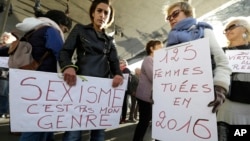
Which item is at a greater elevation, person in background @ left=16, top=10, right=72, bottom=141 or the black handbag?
person in background @ left=16, top=10, right=72, bottom=141

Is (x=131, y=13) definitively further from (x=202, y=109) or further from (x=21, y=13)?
(x=202, y=109)

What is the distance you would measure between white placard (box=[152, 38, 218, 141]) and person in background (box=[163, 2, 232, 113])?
0.07 meters

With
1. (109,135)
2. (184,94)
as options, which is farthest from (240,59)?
(109,135)

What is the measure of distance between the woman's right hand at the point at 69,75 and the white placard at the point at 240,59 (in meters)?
1.31

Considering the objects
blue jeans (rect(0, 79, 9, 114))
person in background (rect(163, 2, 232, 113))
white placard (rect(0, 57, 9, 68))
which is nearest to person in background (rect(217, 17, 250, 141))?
person in background (rect(163, 2, 232, 113))

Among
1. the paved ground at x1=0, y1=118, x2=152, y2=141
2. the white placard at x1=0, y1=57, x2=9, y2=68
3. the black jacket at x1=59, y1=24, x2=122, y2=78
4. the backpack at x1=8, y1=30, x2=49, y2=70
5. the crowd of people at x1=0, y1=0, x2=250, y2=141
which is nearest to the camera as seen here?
the crowd of people at x1=0, y1=0, x2=250, y2=141

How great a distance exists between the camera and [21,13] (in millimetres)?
9508

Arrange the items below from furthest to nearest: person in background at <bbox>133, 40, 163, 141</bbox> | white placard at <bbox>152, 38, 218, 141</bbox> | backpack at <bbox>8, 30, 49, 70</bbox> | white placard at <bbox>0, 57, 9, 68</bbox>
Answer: white placard at <bbox>0, 57, 9, 68</bbox>
person in background at <bbox>133, 40, 163, 141</bbox>
backpack at <bbox>8, 30, 49, 70</bbox>
white placard at <bbox>152, 38, 218, 141</bbox>

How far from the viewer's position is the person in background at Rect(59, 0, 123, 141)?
1.83 meters

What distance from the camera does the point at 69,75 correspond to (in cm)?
176

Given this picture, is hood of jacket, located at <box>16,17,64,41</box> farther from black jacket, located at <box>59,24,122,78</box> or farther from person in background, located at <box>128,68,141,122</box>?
person in background, located at <box>128,68,141,122</box>

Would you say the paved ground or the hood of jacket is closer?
the hood of jacket

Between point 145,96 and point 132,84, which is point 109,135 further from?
point 132,84

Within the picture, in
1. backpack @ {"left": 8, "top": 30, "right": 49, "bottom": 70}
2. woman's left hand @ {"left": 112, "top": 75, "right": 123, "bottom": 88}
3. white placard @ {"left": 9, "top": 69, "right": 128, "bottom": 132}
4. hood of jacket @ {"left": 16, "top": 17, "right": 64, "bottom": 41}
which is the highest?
hood of jacket @ {"left": 16, "top": 17, "right": 64, "bottom": 41}
